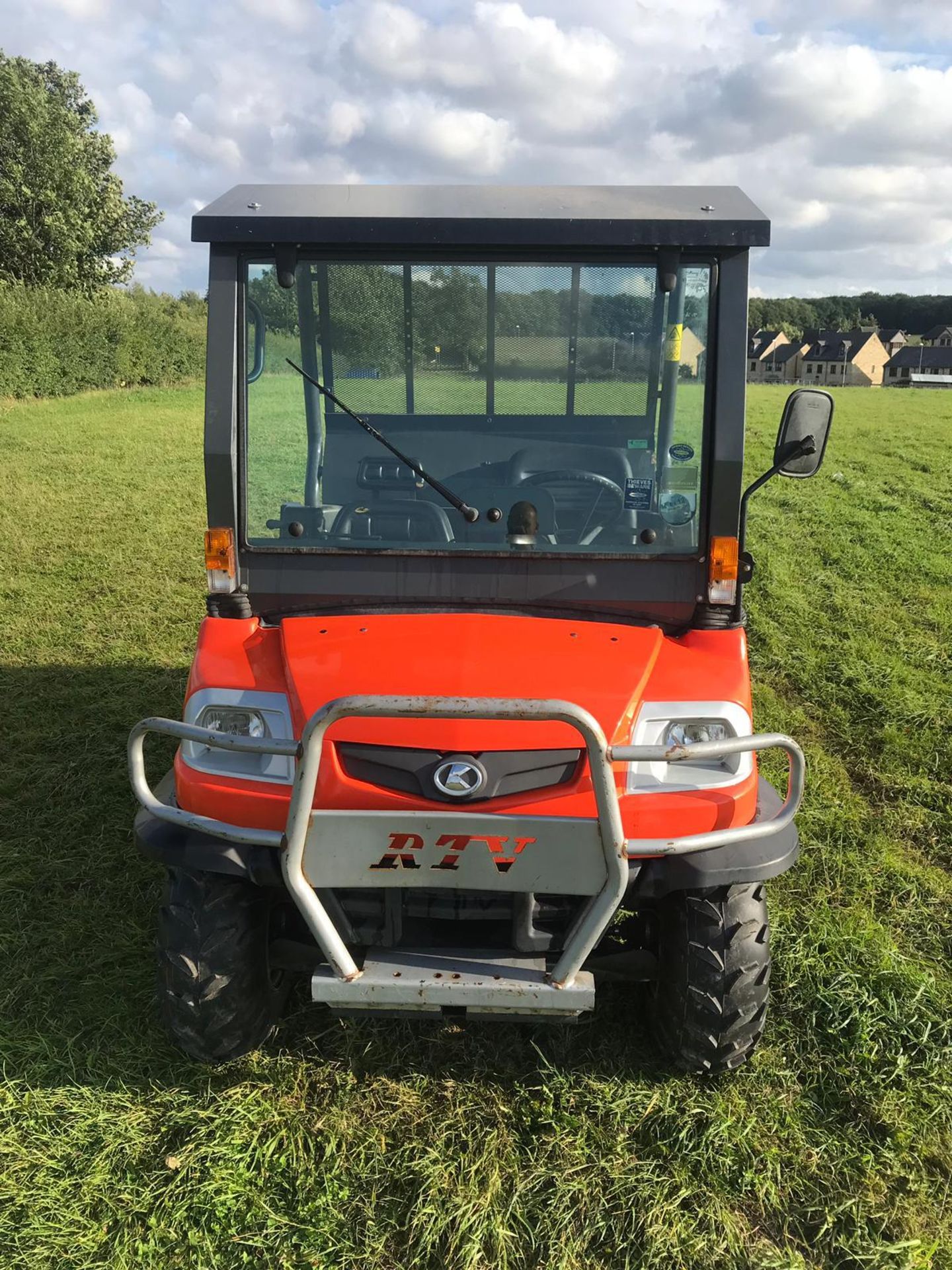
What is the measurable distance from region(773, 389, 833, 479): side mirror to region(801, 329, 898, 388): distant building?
84918 millimetres

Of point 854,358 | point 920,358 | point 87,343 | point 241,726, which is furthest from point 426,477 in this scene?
point 920,358

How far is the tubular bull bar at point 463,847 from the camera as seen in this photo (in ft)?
6.95

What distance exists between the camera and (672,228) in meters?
2.72

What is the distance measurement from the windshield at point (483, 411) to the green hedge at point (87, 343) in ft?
64.8

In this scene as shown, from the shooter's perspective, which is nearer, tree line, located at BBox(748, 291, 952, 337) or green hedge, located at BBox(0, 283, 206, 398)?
green hedge, located at BBox(0, 283, 206, 398)

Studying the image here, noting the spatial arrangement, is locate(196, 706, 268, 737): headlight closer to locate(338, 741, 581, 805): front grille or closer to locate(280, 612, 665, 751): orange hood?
locate(280, 612, 665, 751): orange hood

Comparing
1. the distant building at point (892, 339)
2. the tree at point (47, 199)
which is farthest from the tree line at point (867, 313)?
the tree at point (47, 199)

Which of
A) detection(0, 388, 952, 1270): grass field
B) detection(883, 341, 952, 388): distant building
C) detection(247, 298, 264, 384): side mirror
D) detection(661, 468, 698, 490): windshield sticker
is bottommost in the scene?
detection(0, 388, 952, 1270): grass field

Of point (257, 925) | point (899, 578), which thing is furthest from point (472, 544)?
point (899, 578)

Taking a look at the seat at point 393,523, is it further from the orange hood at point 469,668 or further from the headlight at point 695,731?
the headlight at point 695,731

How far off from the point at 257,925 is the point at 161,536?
25.1 ft

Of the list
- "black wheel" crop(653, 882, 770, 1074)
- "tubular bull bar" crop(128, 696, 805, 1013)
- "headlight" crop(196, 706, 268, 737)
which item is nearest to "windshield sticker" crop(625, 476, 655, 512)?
"tubular bull bar" crop(128, 696, 805, 1013)

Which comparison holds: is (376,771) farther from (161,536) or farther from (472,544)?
(161,536)

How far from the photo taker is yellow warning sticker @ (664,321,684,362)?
2.89 meters
